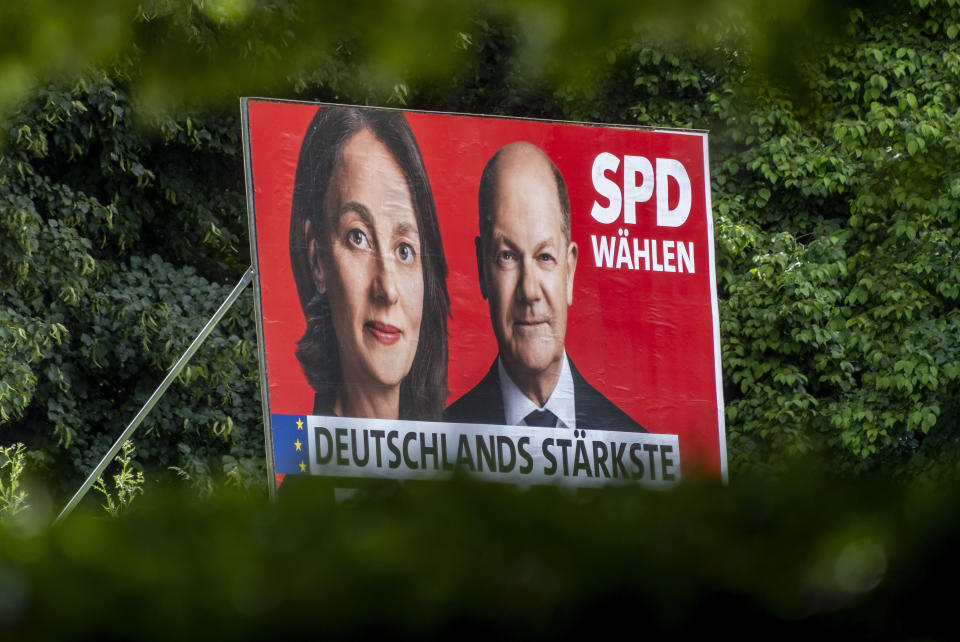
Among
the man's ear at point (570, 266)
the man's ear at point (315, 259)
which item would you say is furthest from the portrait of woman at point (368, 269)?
the man's ear at point (570, 266)

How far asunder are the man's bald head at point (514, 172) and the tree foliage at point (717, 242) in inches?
94.8

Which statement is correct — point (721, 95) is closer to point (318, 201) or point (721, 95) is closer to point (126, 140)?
point (126, 140)

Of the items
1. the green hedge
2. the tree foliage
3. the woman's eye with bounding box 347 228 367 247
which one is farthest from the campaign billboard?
the green hedge

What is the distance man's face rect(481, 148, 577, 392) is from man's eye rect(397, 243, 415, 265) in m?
0.31

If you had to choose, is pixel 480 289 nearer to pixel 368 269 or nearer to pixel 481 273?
pixel 481 273

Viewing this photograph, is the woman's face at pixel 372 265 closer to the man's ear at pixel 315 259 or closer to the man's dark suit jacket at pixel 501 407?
the man's ear at pixel 315 259

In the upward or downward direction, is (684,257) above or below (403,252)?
above

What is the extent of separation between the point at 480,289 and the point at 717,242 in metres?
4.51

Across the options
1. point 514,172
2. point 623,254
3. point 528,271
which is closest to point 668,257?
point 623,254

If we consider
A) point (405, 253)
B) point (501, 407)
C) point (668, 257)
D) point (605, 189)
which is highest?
point (605, 189)

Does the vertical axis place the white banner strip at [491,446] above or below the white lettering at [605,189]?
below

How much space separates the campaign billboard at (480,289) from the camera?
17.2ft

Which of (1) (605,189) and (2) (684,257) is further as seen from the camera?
(2) (684,257)

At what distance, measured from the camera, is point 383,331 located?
17.6 feet
